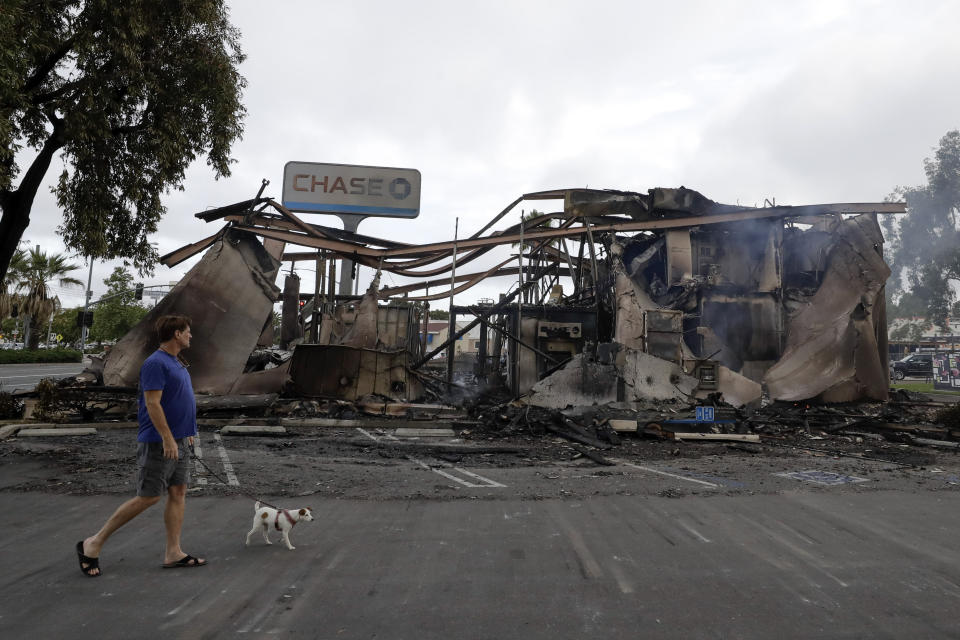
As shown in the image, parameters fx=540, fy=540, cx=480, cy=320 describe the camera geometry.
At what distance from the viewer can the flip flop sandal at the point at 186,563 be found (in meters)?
3.47

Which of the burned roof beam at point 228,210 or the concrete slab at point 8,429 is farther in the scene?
the burned roof beam at point 228,210

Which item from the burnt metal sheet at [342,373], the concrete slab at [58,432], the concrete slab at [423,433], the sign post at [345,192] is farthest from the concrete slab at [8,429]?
the sign post at [345,192]

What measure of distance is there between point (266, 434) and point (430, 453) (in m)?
3.42

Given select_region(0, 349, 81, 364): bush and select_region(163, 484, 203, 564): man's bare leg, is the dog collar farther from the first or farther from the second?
select_region(0, 349, 81, 364): bush

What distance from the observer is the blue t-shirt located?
3.43 m

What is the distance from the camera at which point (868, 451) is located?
9.20 m

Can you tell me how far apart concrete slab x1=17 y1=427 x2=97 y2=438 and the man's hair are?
7150 mm

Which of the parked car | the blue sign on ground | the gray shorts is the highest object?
the parked car

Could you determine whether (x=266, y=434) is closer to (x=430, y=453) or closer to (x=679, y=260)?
(x=430, y=453)

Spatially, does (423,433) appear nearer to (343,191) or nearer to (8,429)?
(8,429)

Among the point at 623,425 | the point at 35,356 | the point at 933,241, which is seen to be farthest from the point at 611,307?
the point at 35,356

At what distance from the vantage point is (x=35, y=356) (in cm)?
3453

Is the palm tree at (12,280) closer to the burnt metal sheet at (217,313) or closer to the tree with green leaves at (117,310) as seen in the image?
the tree with green leaves at (117,310)

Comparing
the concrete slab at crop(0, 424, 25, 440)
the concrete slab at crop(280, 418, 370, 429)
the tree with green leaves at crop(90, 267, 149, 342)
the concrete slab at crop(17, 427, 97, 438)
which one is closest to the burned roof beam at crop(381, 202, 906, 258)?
the concrete slab at crop(280, 418, 370, 429)
